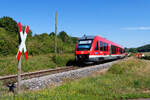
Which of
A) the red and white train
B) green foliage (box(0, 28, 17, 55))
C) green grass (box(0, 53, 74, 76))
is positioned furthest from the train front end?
green foliage (box(0, 28, 17, 55))

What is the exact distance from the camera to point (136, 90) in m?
7.78

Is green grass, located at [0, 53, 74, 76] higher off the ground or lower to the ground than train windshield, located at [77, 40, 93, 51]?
lower

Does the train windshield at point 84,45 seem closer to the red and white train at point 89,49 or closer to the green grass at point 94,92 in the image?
the red and white train at point 89,49

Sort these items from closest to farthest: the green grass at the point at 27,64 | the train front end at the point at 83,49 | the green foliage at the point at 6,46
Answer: the green grass at the point at 27,64 → the train front end at the point at 83,49 → the green foliage at the point at 6,46

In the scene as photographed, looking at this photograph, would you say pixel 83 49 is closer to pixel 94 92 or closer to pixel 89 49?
pixel 89 49

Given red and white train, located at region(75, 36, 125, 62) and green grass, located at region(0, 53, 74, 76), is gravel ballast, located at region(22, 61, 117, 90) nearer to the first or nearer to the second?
red and white train, located at region(75, 36, 125, 62)

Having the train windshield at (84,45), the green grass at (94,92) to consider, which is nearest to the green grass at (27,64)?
the train windshield at (84,45)

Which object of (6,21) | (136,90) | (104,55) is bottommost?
(136,90)

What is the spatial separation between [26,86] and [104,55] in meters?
14.3

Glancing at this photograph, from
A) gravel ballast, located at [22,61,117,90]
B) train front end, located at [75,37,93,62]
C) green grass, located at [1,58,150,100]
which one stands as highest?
train front end, located at [75,37,93,62]

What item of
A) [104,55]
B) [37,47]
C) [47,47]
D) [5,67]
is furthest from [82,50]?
[47,47]

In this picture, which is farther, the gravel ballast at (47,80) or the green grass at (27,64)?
the green grass at (27,64)

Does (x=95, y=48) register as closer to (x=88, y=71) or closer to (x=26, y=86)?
(x=88, y=71)

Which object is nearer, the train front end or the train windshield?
the train front end
